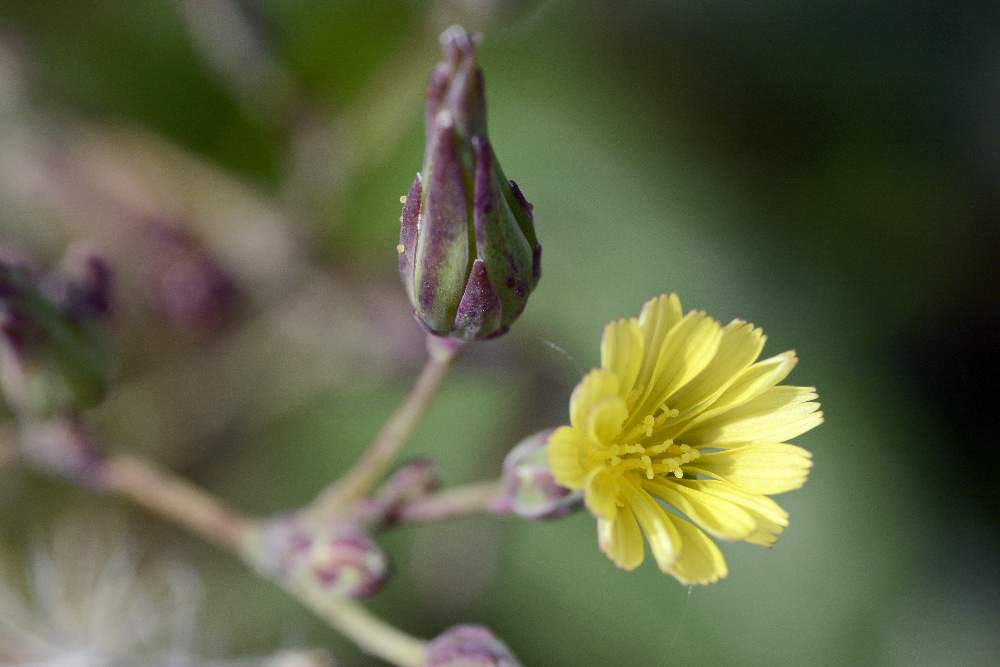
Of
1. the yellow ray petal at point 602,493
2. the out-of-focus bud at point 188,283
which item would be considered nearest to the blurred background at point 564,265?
the out-of-focus bud at point 188,283

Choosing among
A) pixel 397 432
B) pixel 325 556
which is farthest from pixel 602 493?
pixel 325 556

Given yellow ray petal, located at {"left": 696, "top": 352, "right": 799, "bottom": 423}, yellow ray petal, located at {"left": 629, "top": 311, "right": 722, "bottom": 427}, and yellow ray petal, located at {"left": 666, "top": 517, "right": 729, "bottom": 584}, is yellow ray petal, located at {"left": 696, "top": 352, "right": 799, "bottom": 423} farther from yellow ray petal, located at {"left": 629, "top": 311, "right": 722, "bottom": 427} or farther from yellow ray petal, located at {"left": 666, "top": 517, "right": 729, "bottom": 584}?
yellow ray petal, located at {"left": 666, "top": 517, "right": 729, "bottom": 584}

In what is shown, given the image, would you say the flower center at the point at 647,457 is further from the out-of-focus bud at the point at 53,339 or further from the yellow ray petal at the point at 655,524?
the out-of-focus bud at the point at 53,339

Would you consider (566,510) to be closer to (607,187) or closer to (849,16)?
(607,187)

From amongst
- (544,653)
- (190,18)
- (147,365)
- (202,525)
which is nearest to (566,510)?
(202,525)

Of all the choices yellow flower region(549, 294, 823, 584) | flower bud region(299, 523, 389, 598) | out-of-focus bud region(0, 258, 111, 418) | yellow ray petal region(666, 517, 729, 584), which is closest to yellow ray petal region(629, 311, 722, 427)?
yellow flower region(549, 294, 823, 584)

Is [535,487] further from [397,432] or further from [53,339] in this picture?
[53,339]
